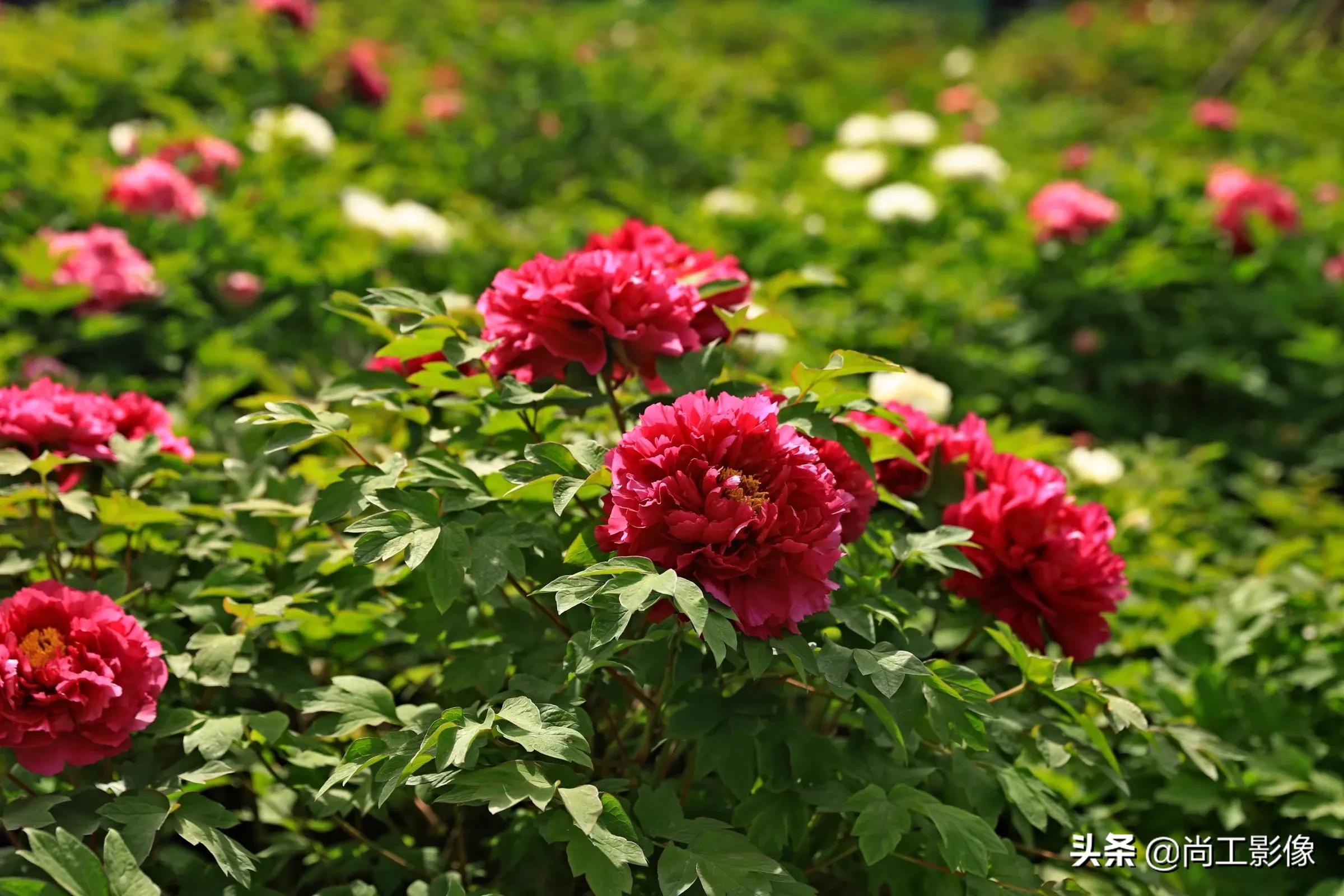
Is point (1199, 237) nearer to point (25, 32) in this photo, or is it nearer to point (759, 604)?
point (759, 604)

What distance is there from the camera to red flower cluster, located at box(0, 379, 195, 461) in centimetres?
165

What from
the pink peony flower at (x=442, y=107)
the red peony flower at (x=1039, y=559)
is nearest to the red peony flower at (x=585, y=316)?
the red peony flower at (x=1039, y=559)

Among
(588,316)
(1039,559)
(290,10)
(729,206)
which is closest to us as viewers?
(588,316)

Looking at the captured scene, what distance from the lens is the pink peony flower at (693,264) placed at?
1.73 meters

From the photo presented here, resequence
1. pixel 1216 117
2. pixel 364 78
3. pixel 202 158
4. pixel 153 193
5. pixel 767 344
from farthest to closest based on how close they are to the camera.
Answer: pixel 1216 117 < pixel 364 78 < pixel 202 158 < pixel 153 193 < pixel 767 344

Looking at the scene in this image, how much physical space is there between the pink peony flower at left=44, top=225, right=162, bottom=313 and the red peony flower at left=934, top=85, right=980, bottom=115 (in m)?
5.47

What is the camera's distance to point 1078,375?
A: 4113 millimetres

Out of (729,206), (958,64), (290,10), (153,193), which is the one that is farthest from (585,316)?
(958,64)

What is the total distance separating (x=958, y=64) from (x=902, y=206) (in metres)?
6.49

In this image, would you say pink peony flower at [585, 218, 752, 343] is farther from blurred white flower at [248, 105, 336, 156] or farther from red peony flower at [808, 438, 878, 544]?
blurred white flower at [248, 105, 336, 156]

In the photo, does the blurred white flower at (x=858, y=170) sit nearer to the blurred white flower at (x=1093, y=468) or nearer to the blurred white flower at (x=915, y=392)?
the blurred white flower at (x=1093, y=468)

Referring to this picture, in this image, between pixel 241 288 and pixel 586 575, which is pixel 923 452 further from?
pixel 241 288

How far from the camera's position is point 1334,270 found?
432cm

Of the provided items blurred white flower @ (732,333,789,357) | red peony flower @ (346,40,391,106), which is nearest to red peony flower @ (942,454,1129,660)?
blurred white flower @ (732,333,789,357)
